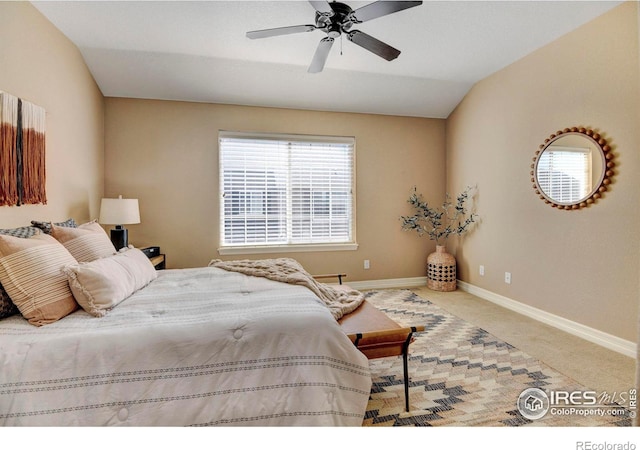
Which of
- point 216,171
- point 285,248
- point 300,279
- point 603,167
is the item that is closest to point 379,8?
point 300,279

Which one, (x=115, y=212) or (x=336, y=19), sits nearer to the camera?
(x=336, y=19)

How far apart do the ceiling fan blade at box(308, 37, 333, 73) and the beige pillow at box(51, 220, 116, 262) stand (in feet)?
7.16

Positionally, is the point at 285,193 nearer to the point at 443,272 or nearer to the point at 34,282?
A: the point at 443,272

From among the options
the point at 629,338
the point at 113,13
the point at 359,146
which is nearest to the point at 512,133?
the point at 359,146

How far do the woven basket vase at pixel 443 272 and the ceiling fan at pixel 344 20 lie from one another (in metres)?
2.84

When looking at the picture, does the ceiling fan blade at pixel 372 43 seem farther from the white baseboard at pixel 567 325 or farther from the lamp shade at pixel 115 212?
the white baseboard at pixel 567 325

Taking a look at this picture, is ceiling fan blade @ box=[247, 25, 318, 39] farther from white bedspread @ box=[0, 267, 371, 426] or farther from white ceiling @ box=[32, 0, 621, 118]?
white bedspread @ box=[0, 267, 371, 426]

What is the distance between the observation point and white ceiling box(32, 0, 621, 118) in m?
2.72

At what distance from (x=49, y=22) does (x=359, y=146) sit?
346cm

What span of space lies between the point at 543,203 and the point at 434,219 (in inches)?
60.9

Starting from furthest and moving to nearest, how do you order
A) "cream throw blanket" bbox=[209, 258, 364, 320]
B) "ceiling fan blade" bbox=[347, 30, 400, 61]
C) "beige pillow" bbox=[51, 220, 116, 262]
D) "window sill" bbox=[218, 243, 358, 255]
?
"window sill" bbox=[218, 243, 358, 255] → "ceiling fan blade" bbox=[347, 30, 400, 61] → "cream throw blanket" bbox=[209, 258, 364, 320] → "beige pillow" bbox=[51, 220, 116, 262]

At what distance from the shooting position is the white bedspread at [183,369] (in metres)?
1.30

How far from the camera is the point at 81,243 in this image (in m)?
2.14

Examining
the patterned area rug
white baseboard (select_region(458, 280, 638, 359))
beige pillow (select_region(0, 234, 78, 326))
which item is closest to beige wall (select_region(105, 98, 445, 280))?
white baseboard (select_region(458, 280, 638, 359))
